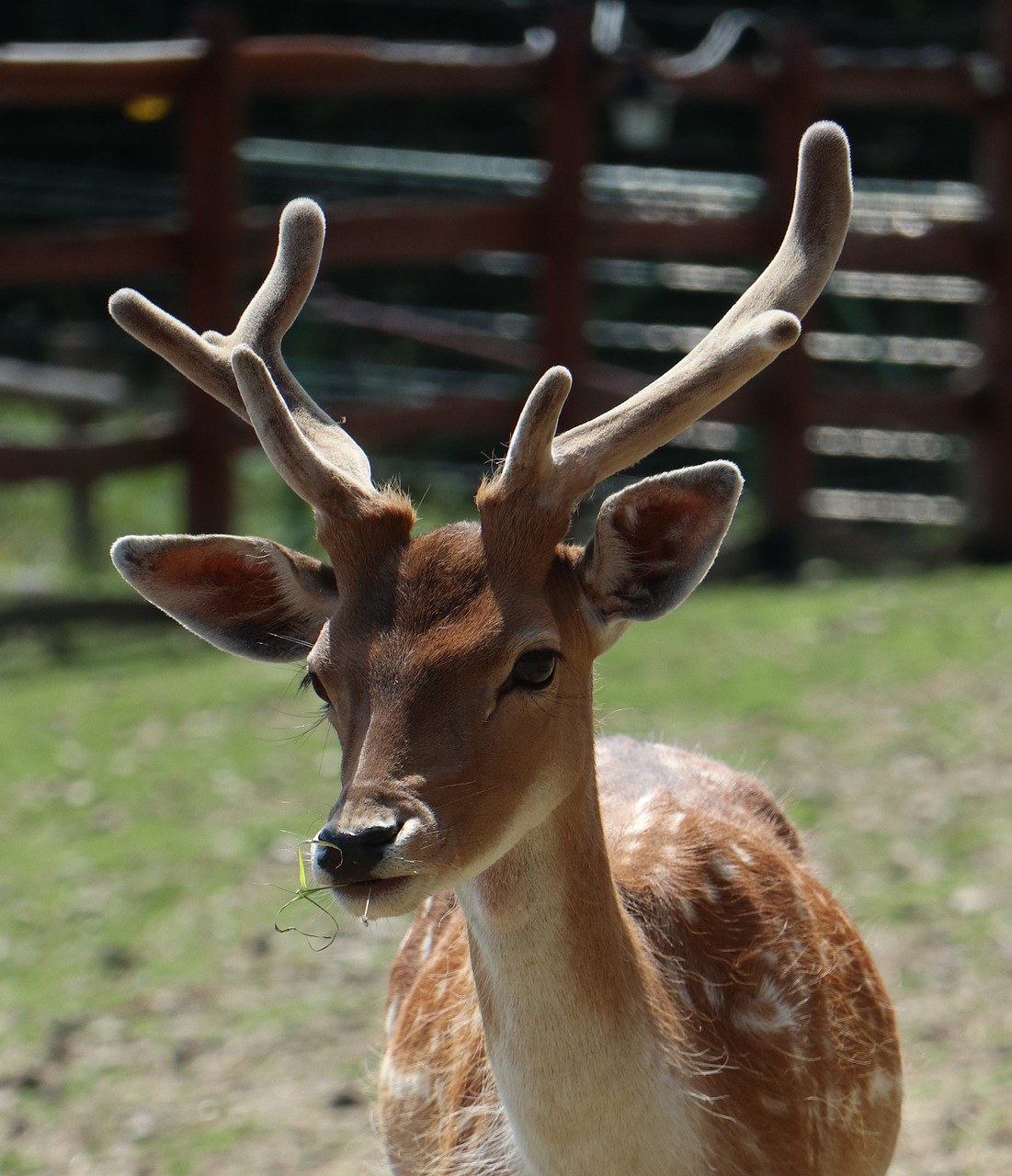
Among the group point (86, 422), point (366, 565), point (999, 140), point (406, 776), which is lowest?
point (86, 422)

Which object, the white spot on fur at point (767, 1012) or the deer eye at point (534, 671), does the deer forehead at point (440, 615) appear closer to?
the deer eye at point (534, 671)

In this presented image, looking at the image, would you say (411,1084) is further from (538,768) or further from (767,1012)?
(538,768)

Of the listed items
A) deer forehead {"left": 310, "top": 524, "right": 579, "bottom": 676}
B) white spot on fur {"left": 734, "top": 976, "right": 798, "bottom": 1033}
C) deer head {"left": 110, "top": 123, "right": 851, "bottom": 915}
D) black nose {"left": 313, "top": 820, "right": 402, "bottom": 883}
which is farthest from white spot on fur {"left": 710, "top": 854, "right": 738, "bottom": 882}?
black nose {"left": 313, "top": 820, "right": 402, "bottom": 883}

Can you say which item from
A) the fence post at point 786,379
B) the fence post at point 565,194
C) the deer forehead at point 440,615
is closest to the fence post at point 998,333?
the fence post at point 786,379

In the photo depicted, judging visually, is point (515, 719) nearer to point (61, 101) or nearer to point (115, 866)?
point (115, 866)

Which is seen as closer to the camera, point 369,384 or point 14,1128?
point 14,1128

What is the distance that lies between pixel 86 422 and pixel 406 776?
8.12m

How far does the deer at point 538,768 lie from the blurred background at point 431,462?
429 millimetres

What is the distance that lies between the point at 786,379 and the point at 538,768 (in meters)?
6.89

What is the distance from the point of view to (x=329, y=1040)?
14.2 feet

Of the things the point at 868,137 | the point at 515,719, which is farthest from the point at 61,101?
the point at 868,137

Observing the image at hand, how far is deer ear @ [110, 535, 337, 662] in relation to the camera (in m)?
2.59

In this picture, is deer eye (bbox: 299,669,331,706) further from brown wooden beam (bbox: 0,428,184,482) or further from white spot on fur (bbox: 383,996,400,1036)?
brown wooden beam (bbox: 0,428,184,482)

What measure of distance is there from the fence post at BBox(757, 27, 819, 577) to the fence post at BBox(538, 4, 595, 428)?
1.06 metres
